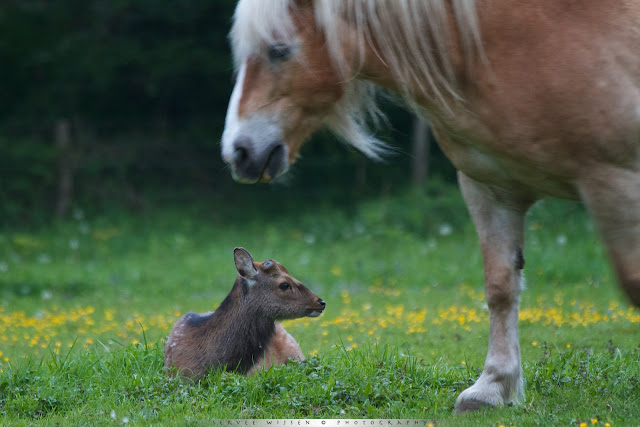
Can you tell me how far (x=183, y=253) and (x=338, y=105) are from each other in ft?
30.2

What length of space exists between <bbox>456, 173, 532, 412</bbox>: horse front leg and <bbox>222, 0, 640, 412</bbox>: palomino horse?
288mm

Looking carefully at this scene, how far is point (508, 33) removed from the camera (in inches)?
127

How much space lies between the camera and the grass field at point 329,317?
388cm

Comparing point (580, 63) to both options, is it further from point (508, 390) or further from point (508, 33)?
point (508, 390)

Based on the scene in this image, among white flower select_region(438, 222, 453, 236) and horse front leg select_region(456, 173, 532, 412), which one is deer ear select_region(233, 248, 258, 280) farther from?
white flower select_region(438, 222, 453, 236)

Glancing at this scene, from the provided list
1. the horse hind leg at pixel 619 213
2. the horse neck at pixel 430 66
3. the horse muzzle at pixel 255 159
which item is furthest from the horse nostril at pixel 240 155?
the horse hind leg at pixel 619 213

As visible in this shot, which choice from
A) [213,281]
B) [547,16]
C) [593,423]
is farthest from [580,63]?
[213,281]

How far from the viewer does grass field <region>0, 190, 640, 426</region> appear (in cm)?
388

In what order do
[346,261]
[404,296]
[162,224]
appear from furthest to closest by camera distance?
[162,224] < [346,261] < [404,296]

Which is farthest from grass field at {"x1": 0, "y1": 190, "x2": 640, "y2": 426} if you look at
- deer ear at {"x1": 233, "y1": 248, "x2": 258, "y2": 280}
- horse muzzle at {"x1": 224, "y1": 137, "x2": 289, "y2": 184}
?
horse muzzle at {"x1": 224, "y1": 137, "x2": 289, "y2": 184}

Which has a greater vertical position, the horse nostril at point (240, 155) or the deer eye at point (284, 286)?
the horse nostril at point (240, 155)

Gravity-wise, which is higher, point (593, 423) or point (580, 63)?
point (580, 63)

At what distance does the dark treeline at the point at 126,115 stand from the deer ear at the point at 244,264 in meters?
10.4

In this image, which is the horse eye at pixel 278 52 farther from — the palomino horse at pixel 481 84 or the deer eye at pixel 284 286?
the deer eye at pixel 284 286
